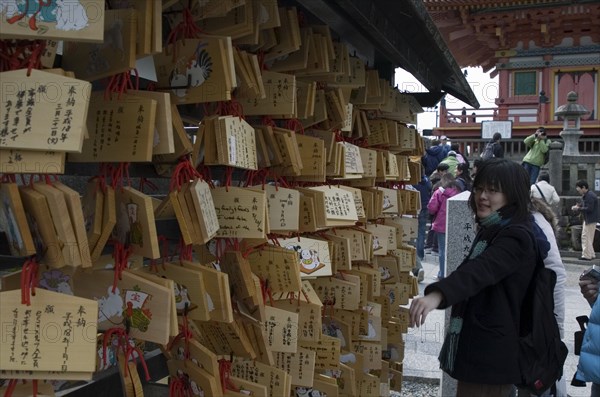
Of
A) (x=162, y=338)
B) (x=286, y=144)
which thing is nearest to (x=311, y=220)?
(x=286, y=144)

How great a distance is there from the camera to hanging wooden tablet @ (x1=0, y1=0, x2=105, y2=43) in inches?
49.9

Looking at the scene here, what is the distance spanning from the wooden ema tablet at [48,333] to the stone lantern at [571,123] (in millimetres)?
16274

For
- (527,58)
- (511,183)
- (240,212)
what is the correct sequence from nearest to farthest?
(240,212) → (511,183) → (527,58)

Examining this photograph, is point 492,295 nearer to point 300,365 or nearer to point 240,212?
point 300,365

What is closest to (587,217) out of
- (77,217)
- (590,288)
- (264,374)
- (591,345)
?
(590,288)

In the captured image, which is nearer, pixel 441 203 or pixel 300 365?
pixel 300 365

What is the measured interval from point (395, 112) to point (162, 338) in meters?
3.18

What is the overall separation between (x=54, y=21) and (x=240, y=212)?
0.99m

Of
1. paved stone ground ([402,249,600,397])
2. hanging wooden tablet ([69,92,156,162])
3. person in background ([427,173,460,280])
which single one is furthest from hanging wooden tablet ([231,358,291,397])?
person in background ([427,173,460,280])

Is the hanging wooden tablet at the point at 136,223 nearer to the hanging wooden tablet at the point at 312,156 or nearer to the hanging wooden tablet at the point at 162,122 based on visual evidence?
the hanging wooden tablet at the point at 162,122

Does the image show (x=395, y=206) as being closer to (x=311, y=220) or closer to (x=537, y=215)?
(x=537, y=215)

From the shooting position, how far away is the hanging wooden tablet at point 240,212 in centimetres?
215

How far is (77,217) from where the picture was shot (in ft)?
4.65

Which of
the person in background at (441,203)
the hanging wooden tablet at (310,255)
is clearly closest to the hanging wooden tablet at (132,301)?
the hanging wooden tablet at (310,255)
